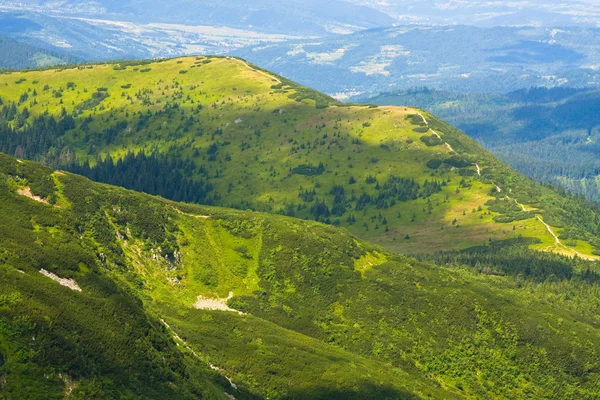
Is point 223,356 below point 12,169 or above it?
below

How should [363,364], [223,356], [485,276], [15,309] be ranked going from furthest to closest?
[485,276] → [363,364] → [223,356] → [15,309]

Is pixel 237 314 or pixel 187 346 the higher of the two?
pixel 187 346

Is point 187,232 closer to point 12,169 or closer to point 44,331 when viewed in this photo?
point 12,169

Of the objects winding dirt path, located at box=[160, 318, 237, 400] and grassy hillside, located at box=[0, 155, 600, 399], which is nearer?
grassy hillside, located at box=[0, 155, 600, 399]

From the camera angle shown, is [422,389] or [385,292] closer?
[422,389]

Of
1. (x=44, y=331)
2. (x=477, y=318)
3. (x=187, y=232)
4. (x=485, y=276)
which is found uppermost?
(x=44, y=331)

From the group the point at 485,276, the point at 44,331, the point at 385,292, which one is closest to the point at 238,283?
the point at 385,292

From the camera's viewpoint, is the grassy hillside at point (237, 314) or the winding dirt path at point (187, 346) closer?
the grassy hillside at point (237, 314)

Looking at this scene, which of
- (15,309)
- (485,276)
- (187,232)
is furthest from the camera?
(485,276)
